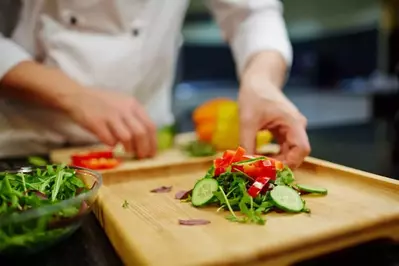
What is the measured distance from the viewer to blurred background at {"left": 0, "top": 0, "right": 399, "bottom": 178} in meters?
2.68

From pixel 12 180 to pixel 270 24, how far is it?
76cm

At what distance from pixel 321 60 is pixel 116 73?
202 centimetres

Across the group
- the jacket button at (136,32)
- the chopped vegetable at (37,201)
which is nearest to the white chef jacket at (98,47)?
the jacket button at (136,32)

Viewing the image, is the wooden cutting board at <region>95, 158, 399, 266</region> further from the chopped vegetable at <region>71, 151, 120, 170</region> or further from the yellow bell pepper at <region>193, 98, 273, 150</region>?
the yellow bell pepper at <region>193, 98, 273, 150</region>

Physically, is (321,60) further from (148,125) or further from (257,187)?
(257,187)

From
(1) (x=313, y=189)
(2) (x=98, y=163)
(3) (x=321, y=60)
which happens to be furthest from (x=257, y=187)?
(3) (x=321, y=60)

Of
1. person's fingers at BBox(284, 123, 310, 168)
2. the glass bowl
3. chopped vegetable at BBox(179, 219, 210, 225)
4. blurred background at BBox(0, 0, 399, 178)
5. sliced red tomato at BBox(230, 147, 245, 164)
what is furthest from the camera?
blurred background at BBox(0, 0, 399, 178)

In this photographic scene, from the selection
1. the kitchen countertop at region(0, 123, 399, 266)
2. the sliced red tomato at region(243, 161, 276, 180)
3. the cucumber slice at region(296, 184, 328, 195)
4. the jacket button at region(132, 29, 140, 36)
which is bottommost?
the kitchen countertop at region(0, 123, 399, 266)

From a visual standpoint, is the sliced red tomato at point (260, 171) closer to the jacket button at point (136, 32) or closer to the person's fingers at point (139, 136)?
the person's fingers at point (139, 136)

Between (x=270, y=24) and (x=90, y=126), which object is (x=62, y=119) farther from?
(x=270, y=24)

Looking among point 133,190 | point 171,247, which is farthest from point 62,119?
point 171,247

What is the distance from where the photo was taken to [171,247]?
1.75 ft

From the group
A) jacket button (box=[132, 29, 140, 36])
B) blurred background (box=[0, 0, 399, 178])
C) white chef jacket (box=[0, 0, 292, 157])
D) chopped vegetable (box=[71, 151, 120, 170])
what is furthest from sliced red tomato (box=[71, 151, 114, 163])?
blurred background (box=[0, 0, 399, 178])

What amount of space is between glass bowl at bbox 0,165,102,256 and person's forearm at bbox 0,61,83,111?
0.46m
